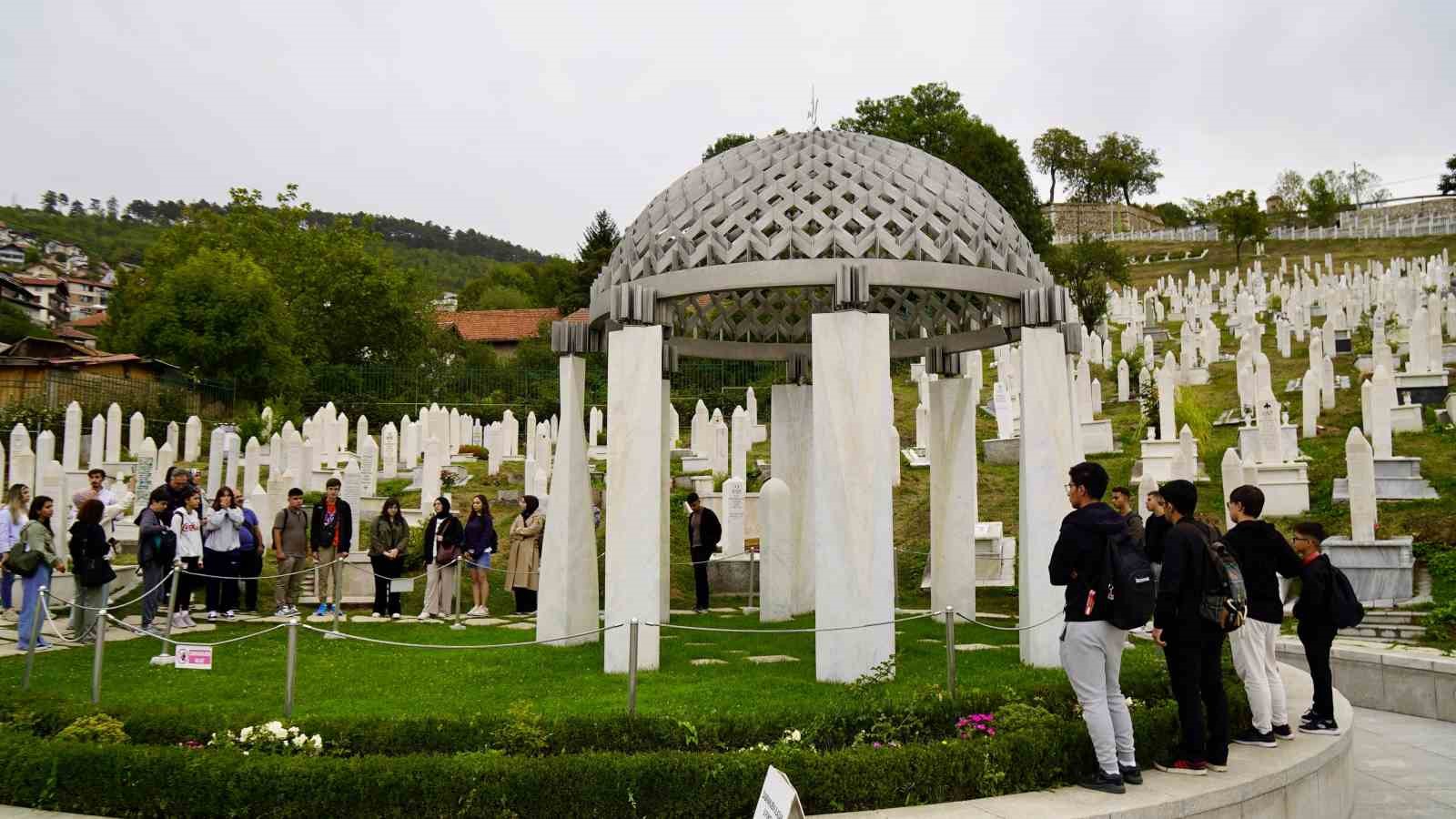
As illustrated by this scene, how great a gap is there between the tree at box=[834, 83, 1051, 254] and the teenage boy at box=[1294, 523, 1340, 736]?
35.5 meters

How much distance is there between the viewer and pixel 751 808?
5578 mm

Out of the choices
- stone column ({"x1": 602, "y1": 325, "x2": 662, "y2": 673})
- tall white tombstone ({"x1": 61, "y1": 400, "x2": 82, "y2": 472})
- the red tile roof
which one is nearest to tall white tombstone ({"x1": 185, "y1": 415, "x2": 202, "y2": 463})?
tall white tombstone ({"x1": 61, "y1": 400, "x2": 82, "y2": 472})

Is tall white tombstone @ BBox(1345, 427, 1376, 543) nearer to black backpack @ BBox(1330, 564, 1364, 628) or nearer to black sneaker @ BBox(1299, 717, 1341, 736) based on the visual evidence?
black backpack @ BBox(1330, 564, 1364, 628)

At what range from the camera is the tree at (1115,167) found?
92.2 m

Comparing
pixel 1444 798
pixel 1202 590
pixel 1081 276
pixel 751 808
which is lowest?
pixel 1444 798

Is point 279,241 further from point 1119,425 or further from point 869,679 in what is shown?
point 869,679

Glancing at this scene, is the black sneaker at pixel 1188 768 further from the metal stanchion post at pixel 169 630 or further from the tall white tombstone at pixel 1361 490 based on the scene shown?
the tall white tombstone at pixel 1361 490

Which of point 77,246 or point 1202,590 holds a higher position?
point 77,246

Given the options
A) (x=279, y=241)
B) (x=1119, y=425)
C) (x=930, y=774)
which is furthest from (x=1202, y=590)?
(x=279, y=241)

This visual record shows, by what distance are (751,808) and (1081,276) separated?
133 feet

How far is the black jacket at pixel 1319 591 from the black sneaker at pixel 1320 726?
0.67 metres

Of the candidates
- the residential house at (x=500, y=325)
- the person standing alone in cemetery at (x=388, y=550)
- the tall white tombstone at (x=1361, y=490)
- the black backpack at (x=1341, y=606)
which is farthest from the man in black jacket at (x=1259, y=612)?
the residential house at (x=500, y=325)

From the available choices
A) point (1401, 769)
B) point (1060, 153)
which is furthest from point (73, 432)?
point (1060, 153)

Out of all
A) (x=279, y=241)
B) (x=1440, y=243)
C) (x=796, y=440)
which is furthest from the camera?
(x=1440, y=243)
